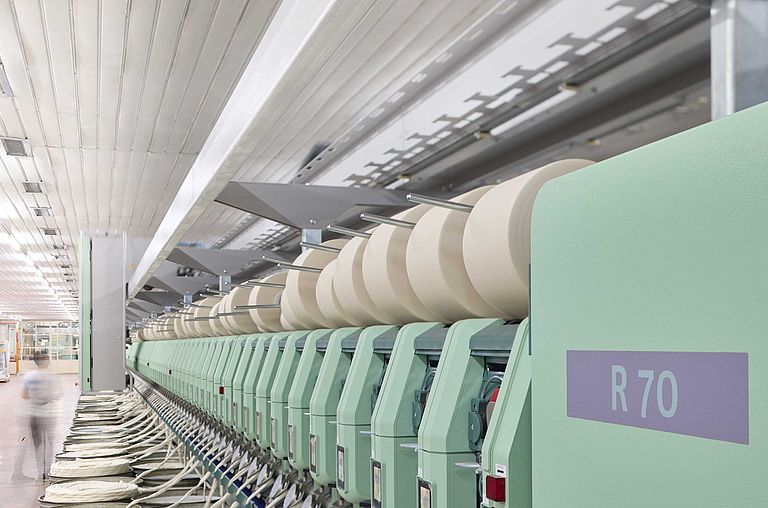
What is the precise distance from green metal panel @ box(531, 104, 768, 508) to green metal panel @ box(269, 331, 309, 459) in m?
2.74

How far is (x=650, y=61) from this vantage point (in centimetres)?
275

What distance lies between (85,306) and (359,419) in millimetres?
8578

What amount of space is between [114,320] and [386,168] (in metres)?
7.20

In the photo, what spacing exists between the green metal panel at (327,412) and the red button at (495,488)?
164 cm

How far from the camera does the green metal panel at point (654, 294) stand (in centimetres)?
107

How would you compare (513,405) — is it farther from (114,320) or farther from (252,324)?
(114,320)

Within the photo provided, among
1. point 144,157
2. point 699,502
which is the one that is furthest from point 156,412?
point 699,502

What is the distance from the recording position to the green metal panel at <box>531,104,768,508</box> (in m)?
1.07

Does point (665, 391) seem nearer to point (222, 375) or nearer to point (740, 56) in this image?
point (740, 56)

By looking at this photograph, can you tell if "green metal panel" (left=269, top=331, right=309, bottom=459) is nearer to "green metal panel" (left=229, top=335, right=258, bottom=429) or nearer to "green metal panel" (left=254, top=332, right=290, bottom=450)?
"green metal panel" (left=254, top=332, right=290, bottom=450)

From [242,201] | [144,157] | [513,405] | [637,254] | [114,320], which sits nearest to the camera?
[637,254]

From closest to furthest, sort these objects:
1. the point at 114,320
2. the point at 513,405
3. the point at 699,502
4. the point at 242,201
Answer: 1. the point at 699,502
2. the point at 513,405
3. the point at 242,201
4. the point at 114,320

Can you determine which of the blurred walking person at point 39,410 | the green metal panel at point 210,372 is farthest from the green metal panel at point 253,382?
the blurred walking person at point 39,410

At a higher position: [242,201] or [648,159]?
[242,201]
